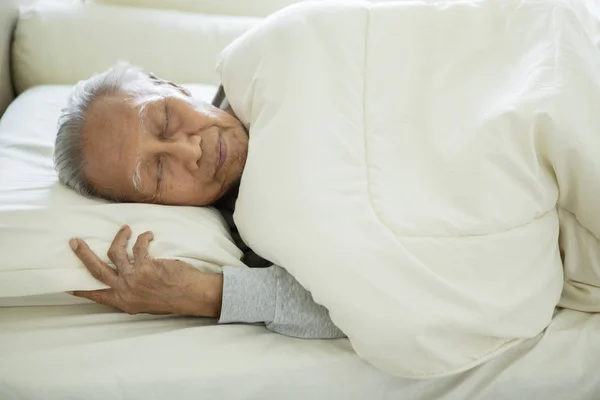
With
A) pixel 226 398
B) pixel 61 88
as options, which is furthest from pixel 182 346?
pixel 61 88

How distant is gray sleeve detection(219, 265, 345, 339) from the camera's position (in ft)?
3.02

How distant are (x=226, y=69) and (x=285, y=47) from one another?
0.15m

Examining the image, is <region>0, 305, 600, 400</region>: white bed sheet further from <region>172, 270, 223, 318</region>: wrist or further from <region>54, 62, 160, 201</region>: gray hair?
<region>54, 62, 160, 201</region>: gray hair

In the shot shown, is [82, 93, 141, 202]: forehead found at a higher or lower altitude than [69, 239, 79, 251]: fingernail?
higher

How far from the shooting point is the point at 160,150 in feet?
3.35

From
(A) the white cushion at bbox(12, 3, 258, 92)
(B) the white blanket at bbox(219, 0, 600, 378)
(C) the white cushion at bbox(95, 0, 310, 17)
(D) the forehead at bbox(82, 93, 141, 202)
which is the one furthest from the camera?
(C) the white cushion at bbox(95, 0, 310, 17)

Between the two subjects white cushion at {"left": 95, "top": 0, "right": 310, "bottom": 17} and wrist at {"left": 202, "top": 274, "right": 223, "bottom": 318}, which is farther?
white cushion at {"left": 95, "top": 0, "right": 310, "bottom": 17}

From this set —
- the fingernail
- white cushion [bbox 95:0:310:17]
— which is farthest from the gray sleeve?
white cushion [bbox 95:0:310:17]

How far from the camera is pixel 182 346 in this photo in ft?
2.88

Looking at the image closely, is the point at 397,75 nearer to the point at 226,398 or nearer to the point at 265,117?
the point at 265,117

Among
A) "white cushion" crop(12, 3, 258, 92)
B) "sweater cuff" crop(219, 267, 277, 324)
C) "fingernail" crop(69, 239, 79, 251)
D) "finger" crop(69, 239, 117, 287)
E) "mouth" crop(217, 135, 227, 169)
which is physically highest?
"white cushion" crop(12, 3, 258, 92)

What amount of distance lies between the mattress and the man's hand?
0.03 metres

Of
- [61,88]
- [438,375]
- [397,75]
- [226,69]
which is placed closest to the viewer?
[438,375]

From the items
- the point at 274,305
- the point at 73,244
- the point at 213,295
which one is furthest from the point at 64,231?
the point at 274,305
